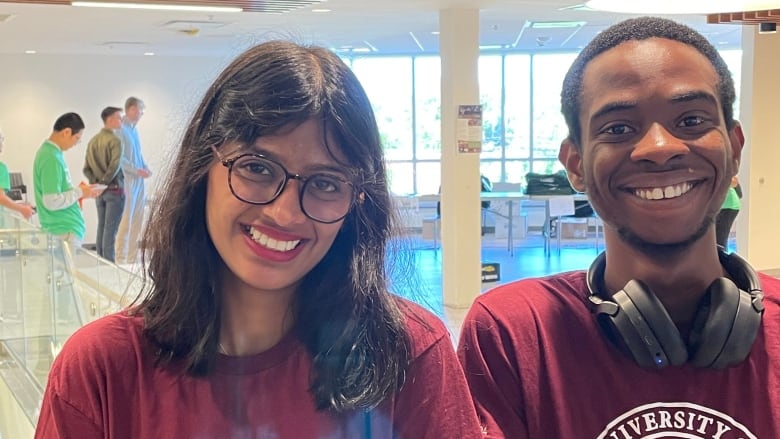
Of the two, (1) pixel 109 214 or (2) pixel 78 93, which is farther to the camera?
(2) pixel 78 93

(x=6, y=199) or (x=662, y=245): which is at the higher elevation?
(x=662, y=245)

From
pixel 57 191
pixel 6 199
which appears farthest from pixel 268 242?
pixel 6 199

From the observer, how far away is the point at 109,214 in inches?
318

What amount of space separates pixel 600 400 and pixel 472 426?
211 millimetres

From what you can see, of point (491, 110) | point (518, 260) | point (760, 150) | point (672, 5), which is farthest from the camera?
point (491, 110)

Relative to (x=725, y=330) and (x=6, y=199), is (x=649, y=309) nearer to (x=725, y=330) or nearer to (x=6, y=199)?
(x=725, y=330)

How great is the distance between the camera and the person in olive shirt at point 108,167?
775 cm

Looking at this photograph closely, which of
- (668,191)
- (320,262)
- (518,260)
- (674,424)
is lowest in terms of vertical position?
(518,260)

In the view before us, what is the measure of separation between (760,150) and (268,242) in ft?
22.6

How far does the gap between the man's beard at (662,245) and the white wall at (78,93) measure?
10.4 meters

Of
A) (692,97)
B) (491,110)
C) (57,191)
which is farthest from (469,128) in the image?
(491,110)

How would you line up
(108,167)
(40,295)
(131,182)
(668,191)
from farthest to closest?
(131,182)
(108,167)
(40,295)
(668,191)

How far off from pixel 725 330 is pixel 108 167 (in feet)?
24.3

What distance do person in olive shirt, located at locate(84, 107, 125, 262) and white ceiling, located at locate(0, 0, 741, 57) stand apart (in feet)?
3.34
